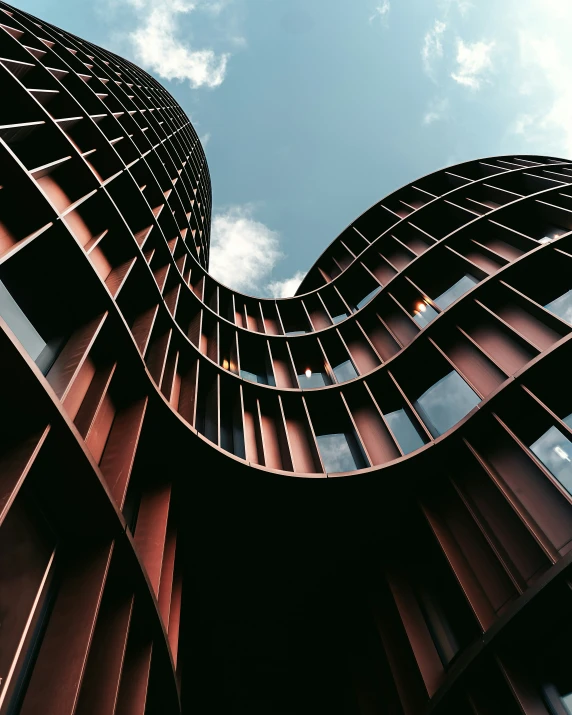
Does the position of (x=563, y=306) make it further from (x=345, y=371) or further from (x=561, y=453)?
(x=345, y=371)

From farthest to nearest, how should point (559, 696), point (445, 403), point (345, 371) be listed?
1. point (345, 371)
2. point (445, 403)
3. point (559, 696)

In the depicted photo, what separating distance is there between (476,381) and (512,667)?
730cm

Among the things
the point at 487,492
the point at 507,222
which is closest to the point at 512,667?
the point at 487,492

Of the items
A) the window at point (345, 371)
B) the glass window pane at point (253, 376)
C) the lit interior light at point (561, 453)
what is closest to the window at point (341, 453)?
the window at point (345, 371)

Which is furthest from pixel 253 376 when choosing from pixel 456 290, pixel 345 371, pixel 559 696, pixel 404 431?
pixel 559 696

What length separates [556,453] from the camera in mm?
9672

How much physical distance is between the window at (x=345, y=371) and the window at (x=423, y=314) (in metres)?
3.36

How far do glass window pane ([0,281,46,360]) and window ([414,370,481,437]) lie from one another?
36.2 ft

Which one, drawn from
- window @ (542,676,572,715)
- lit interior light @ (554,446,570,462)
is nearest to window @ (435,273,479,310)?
lit interior light @ (554,446,570,462)

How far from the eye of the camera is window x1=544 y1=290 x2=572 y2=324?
Result: 41.6 ft

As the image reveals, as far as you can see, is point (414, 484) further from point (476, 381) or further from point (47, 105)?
point (47, 105)

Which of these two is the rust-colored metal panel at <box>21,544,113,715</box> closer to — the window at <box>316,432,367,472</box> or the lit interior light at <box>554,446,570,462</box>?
the window at <box>316,432,367,472</box>

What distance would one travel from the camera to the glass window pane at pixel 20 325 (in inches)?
261

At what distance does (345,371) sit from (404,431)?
453 centimetres
